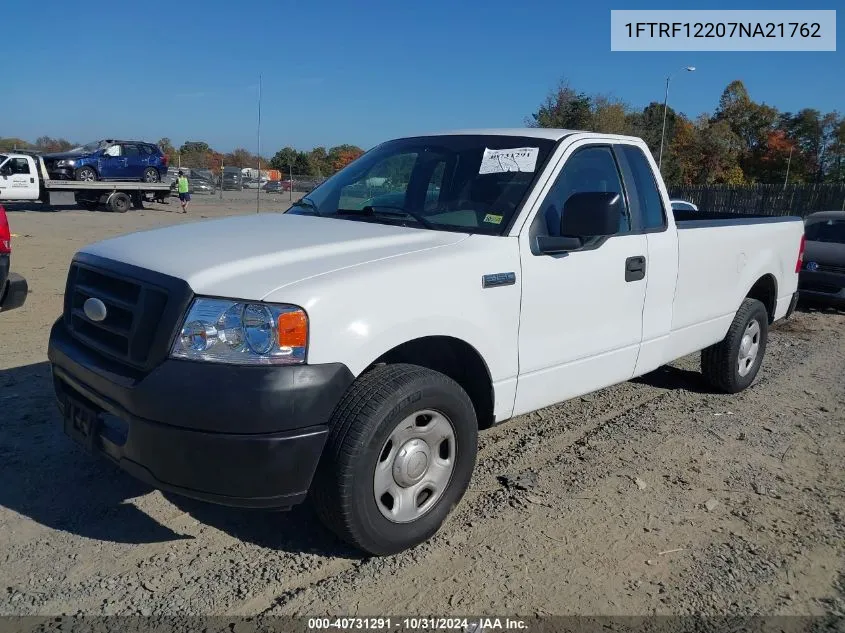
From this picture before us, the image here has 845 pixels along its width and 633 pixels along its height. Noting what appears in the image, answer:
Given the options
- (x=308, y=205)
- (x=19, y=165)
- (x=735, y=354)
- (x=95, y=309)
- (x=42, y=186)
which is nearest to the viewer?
(x=95, y=309)

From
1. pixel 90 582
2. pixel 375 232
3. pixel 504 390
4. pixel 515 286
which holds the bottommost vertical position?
pixel 90 582

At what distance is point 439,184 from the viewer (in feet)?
13.2

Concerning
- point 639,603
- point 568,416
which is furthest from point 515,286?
point 568,416

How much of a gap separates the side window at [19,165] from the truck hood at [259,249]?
24399mm

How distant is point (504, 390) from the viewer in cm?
345

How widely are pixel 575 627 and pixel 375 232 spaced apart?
1988 millimetres

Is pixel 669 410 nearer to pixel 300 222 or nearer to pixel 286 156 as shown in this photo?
pixel 300 222

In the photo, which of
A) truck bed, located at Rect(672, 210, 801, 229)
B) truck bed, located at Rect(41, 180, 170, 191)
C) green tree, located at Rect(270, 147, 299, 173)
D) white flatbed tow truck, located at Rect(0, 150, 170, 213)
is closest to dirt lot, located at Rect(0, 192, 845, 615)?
truck bed, located at Rect(672, 210, 801, 229)

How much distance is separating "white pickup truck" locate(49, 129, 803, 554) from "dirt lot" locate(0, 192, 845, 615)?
0.32 meters

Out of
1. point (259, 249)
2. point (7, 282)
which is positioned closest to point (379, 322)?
point (259, 249)

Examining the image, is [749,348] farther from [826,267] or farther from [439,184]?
[826,267]

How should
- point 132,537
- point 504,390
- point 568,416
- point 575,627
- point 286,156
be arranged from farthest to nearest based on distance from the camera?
point 286,156 → point 568,416 → point 504,390 → point 132,537 → point 575,627

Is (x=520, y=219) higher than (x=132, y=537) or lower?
higher

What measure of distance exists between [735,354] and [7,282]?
610 cm
